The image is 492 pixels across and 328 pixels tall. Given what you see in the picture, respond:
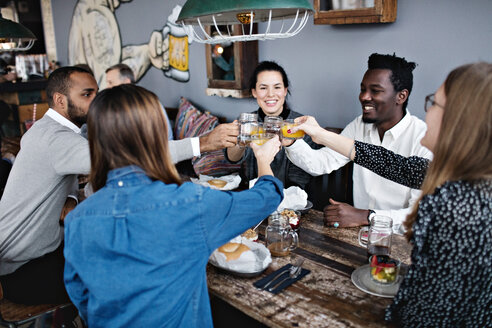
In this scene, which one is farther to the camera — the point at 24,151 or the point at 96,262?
the point at 24,151

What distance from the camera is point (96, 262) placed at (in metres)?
1.21

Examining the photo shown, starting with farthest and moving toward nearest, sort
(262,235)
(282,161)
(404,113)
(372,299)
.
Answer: (282,161)
(404,113)
(262,235)
(372,299)

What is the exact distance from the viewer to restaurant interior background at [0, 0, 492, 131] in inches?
96.0

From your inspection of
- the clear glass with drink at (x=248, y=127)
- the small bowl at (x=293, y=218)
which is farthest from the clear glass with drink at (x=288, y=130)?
the small bowl at (x=293, y=218)

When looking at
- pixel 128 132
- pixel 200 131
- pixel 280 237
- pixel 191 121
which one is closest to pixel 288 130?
pixel 280 237

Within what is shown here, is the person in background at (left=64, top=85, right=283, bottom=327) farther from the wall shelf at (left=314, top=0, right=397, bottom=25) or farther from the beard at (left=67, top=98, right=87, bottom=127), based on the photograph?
the wall shelf at (left=314, top=0, right=397, bottom=25)

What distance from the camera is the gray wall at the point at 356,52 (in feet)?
7.98

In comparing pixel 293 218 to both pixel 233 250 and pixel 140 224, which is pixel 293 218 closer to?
pixel 233 250

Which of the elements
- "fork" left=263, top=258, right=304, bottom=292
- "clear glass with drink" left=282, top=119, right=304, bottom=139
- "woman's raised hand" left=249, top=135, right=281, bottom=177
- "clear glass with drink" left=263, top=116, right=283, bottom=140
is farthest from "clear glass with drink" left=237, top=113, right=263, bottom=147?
"fork" left=263, top=258, right=304, bottom=292

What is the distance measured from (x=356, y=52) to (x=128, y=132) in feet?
7.05

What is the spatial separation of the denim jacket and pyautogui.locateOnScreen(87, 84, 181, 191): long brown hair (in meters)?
0.04

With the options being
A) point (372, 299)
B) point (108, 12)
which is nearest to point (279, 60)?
point (372, 299)

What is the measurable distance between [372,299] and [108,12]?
513 cm

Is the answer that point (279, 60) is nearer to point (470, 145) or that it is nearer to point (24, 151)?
point (24, 151)
